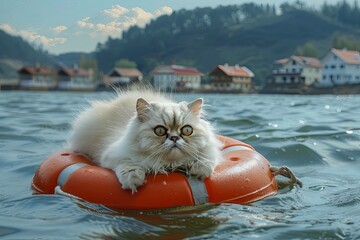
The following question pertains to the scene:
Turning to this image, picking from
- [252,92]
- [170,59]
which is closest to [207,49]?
[170,59]

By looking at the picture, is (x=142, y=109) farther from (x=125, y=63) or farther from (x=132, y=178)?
(x=125, y=63)

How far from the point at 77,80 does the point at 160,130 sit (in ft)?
204

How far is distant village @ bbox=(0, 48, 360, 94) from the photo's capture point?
53753 mm

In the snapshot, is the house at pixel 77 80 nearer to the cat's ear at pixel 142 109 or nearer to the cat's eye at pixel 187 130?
the cat's ear at pixel 142 109

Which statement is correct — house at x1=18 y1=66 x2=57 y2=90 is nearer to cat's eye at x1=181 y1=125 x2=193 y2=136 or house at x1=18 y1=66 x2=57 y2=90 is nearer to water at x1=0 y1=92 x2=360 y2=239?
water at x1=0 y1=92 x2=360 y2=239

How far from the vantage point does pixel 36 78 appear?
6525 centimetres

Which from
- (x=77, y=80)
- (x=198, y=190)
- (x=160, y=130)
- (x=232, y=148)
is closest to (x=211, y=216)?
(x=198, y=190)

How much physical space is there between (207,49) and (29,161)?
8796 centimetres

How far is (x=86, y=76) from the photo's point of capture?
6500 centimetres

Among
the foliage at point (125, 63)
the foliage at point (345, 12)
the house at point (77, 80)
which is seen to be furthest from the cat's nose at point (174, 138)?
the foliage at point (345, 12)

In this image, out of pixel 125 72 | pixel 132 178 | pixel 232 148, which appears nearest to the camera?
pixel 132 178

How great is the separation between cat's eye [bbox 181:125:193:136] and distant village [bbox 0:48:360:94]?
4440 cm

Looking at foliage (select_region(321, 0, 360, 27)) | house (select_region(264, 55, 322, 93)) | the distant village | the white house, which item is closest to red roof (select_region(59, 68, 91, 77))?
the distant village

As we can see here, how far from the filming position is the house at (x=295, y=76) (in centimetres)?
5662
